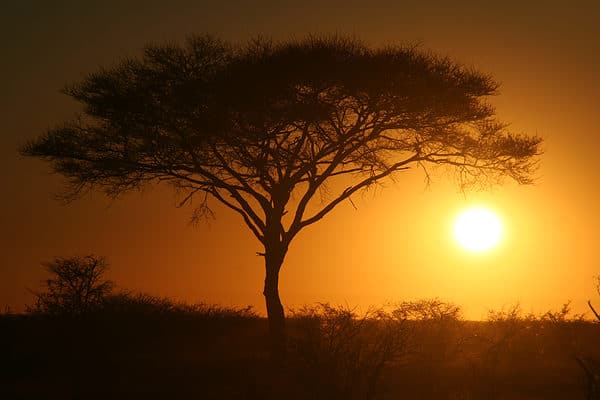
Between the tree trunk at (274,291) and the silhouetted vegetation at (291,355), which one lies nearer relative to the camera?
the silhouetted vegetation at (291,355)

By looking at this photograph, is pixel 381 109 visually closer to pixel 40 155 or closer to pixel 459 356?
pixel 459 356

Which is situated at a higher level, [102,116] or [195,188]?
[102,116]

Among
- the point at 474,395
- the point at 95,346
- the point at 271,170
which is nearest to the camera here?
the point at 474,395

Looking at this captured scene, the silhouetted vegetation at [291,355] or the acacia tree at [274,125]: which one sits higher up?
the acacia tree at [274,125]

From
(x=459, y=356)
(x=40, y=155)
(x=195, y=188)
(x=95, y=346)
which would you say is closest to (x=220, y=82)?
(x=195, y=188)

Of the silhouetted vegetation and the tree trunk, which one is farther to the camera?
the tree trunk

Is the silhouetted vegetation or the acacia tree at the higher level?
the acacia tree

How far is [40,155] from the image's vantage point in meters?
22.1

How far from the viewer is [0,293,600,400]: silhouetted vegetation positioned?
1512cm

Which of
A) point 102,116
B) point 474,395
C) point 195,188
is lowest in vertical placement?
point 474,395

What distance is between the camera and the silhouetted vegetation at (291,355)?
15.1 m

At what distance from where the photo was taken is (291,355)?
19.0 meters

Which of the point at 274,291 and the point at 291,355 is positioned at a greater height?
the point at 274,291

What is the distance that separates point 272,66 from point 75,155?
17.4 ft
